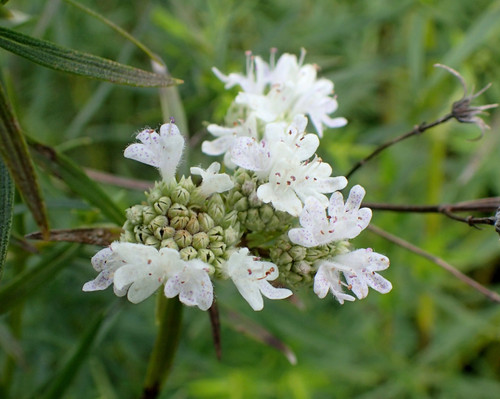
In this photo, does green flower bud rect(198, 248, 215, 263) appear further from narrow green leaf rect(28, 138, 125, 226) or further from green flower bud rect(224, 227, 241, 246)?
narrow green leaf rect(28, 138, 125, 226)

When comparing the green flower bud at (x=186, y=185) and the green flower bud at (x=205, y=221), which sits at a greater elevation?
the green flower bud at (x=186, y=185)

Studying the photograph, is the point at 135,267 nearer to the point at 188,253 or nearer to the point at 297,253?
the point at 188,253

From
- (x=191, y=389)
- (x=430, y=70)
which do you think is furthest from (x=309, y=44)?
(x=191, y=389)

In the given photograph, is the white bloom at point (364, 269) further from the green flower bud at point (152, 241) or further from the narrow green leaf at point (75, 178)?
the narrow green leaf at point (75, 178)

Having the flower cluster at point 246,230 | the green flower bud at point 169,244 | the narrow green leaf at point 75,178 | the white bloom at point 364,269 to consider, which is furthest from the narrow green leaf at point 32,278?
the white bloom at point 364,269

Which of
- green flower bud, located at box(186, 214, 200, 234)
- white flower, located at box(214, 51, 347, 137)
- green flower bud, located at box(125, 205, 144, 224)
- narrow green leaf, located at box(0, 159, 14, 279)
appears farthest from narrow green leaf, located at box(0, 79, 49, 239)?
white flower, located at box(214, 51, 347, 137)

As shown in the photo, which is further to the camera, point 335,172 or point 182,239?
point 335,172

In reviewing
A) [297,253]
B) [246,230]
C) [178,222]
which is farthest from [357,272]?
[178,222]

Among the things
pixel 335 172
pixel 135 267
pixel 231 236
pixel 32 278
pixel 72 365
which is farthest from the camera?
pixel 335 172
